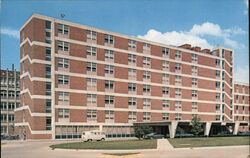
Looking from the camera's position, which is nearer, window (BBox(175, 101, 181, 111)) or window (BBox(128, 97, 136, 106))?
window (BBox(128, 97, 136, 106))

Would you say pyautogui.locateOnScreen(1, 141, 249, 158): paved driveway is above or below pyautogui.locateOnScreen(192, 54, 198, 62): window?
below

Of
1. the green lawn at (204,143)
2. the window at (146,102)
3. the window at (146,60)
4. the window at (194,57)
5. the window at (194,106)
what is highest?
the window at (194,57)

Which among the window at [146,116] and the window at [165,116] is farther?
the window at [165,116]

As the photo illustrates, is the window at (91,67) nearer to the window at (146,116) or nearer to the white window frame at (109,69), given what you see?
the white window frame at (109,69)

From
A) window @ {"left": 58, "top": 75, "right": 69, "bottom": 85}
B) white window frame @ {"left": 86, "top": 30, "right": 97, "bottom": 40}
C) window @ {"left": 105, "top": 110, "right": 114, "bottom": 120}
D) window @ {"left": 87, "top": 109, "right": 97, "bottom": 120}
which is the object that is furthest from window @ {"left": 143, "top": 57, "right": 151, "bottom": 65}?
window @ {"left": 58, "top": 75, "right": 69, "bottom": 85}

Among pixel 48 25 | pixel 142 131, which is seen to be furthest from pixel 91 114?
pixel 48 25

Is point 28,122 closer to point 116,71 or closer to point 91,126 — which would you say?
point 91,126

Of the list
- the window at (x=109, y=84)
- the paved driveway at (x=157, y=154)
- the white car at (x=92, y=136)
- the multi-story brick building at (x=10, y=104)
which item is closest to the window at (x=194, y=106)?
the window at (x=109, y=84)

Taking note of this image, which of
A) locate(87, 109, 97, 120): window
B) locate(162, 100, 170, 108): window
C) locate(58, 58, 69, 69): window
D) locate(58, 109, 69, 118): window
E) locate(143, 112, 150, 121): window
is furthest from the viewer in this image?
locate(162, 100, 170, 108): window

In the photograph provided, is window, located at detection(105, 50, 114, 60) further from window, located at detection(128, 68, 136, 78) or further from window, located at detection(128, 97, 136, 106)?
window, located at detection(128, 97, 136, 106)

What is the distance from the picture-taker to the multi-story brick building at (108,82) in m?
47.5

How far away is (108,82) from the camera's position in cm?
5519

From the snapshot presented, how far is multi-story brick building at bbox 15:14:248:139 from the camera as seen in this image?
47.5 meters

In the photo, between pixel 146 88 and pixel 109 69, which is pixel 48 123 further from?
pixel 146 88
